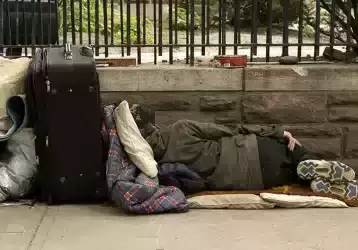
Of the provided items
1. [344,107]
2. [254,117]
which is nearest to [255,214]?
[254,117]

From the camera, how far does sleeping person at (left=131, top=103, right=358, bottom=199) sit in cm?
509

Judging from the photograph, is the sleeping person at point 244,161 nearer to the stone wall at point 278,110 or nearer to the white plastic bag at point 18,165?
the stone wall at point 278,110

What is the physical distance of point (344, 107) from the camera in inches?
223

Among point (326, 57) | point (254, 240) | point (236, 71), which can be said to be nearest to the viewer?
point (254, 240)

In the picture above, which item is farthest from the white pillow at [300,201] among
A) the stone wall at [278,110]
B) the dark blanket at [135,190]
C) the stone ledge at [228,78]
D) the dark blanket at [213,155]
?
the stone ledge at [228,78]

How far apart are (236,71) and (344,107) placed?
99 cm

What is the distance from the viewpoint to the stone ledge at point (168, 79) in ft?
18.2

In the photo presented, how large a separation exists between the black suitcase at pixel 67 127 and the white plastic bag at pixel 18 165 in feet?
0.45

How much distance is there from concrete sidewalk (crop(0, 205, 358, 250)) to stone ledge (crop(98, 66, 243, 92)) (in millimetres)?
1127

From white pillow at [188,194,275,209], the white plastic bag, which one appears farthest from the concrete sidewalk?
the white plastic bag

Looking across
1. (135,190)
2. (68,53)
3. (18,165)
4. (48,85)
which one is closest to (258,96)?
(135,190)

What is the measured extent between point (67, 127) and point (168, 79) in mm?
1046

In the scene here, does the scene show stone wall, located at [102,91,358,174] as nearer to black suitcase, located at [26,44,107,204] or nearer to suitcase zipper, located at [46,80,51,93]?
black suitcase, located at [26,44,107,204]

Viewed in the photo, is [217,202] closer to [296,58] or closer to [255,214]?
[255,214]
